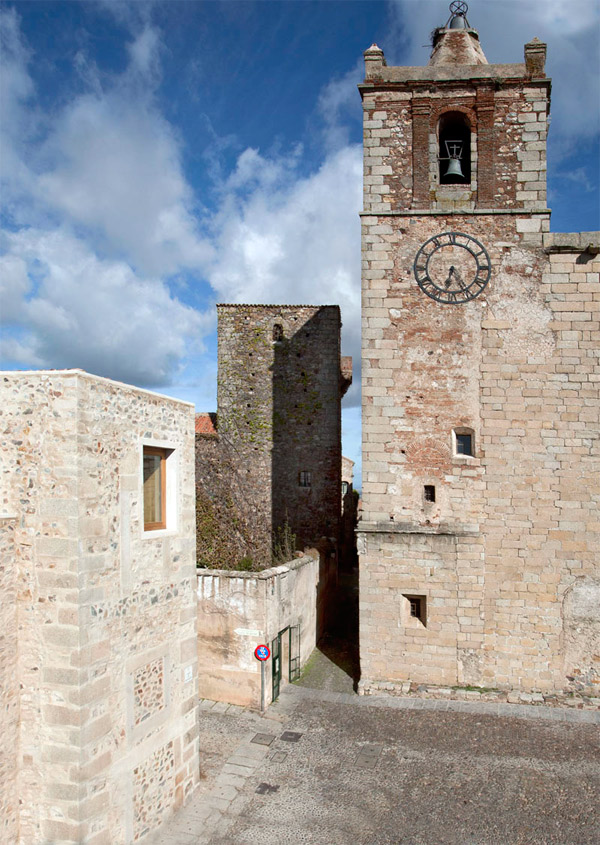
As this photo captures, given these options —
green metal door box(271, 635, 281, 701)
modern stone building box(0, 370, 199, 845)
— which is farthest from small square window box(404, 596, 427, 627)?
modern stone building box(0, 370, 199, 845)

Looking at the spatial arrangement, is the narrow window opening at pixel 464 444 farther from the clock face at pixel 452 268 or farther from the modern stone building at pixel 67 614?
the modern stone building at pixel 67 614

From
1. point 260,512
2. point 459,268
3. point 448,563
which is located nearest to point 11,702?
point 448,563

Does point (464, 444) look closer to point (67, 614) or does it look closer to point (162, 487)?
point (162, 487)

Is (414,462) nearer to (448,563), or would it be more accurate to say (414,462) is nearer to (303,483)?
(448,563)

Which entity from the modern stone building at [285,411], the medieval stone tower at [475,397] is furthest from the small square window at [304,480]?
the medieval stone tower at [475,397]

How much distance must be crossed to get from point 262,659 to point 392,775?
2.55 metres

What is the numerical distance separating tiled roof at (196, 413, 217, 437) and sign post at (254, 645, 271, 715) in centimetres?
924

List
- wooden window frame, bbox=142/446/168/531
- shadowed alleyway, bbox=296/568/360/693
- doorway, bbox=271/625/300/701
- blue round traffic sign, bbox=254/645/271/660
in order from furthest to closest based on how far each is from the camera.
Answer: shadowed alleyway, bbox=296/568/360/693 < doorway, bbox=271/625/300/701 < blue round traffic sign, bbox=254/645/271/660 < wooden window frame, bbox=142/446/168/531

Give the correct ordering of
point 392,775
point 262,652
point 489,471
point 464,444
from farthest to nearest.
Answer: point 464,444 → point 489,471 → point 262,652 → point 392,775

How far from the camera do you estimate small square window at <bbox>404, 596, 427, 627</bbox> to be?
1026 centimetres

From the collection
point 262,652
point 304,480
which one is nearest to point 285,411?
point 304,480

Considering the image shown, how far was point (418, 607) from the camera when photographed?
1039 cm

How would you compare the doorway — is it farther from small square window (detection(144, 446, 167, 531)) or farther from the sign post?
small square window (detection(144, 446, 167, 531))

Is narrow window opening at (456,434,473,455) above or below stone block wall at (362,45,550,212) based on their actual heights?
below
